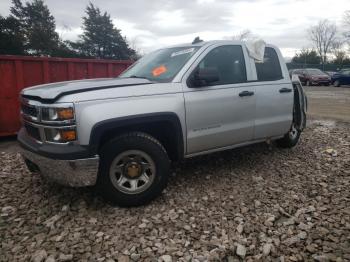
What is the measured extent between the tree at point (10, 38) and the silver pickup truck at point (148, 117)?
92.1 ft

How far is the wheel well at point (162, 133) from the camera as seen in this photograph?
3.49 m

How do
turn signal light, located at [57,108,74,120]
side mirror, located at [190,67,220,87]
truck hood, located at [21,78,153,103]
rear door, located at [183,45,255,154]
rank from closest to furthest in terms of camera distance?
1. turn signal light, located at [57,108,74,120]
2. truck hood, located at [21,78,153,103]
3. side mirror, located at [190,67,220,87]
4. rear door, located at [183,45,255,154]

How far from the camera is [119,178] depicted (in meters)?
3.50

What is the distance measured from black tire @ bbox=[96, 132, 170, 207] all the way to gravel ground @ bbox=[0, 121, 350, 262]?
149mm

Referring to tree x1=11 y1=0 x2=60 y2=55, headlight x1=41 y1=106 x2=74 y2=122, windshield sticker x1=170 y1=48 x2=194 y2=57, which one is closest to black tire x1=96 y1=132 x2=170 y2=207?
headlight x1=41 y1=106 x2=74 y2=122

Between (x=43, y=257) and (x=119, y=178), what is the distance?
41.2 inches

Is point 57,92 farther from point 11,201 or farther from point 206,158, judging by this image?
point 206,158

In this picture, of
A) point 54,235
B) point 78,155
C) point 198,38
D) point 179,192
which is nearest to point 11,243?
point 54,235

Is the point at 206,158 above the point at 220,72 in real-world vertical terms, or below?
below

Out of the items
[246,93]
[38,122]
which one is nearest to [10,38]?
[38,122]

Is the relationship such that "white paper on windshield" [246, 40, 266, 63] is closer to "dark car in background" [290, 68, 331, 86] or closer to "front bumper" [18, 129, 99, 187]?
"front bumper" [18, 129, 99, 187]

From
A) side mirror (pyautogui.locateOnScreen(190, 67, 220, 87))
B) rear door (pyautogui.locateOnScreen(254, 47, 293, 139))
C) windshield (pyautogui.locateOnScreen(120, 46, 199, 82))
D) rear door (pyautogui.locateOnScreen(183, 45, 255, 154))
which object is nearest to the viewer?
side mirror (pyautogui.locateOnScreen(190, 67, 220, 87))

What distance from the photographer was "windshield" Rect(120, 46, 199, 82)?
403 cm

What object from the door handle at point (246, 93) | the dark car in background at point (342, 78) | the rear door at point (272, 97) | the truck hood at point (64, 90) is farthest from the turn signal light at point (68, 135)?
the dark car in background at point (342, 78)
